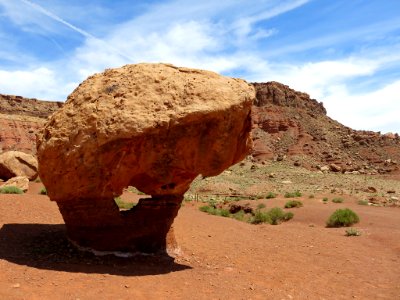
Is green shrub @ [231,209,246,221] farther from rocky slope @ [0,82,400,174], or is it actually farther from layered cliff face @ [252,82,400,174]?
layered cliff face @ [252,82,400,174]

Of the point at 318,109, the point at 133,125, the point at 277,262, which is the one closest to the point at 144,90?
the point at 133,125

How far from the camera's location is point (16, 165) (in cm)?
2447

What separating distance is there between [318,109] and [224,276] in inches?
3499

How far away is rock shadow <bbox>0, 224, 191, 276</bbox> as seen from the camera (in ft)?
25.5

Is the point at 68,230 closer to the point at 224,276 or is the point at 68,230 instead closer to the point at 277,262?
the point at 224,276

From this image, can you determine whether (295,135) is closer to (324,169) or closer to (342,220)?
(324,169)

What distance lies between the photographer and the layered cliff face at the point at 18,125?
59500 mm

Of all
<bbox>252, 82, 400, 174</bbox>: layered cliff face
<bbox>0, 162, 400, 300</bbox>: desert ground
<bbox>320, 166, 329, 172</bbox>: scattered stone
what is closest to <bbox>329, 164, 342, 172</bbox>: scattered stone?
<bbox>320, 166, 329, 172</bbox>: scattered stone

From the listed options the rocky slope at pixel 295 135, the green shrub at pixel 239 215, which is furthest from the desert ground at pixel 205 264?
the rocky slope at pixel 295 135

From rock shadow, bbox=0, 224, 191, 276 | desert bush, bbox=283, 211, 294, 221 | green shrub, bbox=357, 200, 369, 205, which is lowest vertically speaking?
desert bush, bbox=283, 211, 294, 221

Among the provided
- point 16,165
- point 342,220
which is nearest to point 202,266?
point 342,220

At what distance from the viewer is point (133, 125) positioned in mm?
7641

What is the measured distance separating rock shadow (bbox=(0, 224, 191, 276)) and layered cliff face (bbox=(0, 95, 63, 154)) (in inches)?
1837

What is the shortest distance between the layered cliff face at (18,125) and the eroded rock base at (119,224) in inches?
1871
